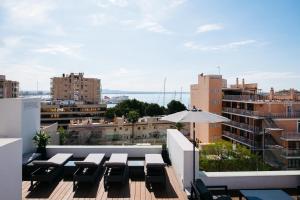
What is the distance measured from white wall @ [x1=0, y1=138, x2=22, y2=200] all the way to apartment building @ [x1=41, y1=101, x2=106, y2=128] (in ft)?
305

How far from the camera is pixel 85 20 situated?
15.9 meters

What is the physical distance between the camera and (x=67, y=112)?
3949 inches

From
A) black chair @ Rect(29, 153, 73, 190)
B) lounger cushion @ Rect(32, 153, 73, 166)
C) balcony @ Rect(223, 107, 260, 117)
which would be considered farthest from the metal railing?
black chair @ Rect(29, 153, 73, 190)

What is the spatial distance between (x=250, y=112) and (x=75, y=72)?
10985 cm

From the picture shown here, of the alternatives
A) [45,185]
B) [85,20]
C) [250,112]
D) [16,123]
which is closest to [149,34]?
Answer: [85,20]

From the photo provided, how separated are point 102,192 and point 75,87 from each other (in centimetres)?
13294

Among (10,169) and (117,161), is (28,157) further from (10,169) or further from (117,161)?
(10,169)

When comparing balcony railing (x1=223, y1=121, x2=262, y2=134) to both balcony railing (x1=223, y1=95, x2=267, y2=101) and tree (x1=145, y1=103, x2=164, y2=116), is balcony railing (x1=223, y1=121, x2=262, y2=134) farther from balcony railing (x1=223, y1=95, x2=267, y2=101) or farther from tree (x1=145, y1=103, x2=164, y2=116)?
tree (x1=145, y1=103, x2=164, y2=116)

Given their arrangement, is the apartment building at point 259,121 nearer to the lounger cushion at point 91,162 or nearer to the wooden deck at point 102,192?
the lounger cushion at point 91,162

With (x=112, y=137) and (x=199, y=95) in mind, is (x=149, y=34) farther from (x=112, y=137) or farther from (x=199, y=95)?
(x=199, y=95)

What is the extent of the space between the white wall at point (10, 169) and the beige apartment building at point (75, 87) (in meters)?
132

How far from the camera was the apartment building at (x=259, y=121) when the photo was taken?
43.4 meters

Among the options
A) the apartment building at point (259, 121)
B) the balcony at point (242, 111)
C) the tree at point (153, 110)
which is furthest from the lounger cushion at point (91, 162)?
the tree at point (153, 110)

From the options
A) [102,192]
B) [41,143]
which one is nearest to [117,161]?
[102,192]
